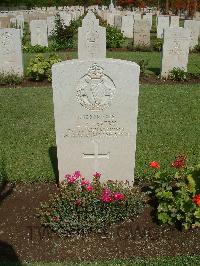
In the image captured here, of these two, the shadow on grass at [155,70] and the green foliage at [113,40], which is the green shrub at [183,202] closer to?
the shadow on grass at [155,70]

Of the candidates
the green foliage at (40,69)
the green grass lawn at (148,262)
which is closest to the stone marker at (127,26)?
the green foliage at (40,69)

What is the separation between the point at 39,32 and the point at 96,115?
1529 centimetres

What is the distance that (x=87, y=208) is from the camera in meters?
4.53

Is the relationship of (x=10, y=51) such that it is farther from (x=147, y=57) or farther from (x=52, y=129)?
(x=147, y=57)

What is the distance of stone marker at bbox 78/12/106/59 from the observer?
13.1 meters

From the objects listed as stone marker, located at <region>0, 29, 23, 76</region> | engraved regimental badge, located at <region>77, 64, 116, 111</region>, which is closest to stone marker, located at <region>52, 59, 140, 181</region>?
engraved regimental badge, located at <region>77, 64, 116, 111</region>

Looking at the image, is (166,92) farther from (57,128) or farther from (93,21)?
(57,128)

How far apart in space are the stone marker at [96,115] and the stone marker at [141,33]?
15016 millimetres

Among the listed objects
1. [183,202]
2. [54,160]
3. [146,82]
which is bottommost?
[54,160]

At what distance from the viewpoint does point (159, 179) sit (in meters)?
5.05

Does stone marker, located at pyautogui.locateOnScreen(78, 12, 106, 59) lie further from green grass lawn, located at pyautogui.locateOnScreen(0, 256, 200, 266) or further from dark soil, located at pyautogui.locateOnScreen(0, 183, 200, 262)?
green grass lawn, located at pyautogui.locateOnScreen(0, 256, 200, 266)

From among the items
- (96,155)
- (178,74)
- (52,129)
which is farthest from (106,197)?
(178,74)

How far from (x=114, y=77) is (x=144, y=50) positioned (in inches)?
577

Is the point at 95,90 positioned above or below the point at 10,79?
above
